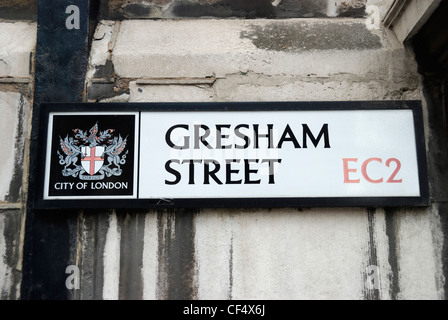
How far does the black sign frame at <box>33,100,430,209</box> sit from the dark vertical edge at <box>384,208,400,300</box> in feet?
0.26

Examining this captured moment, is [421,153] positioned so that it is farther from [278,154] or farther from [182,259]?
[182,259]

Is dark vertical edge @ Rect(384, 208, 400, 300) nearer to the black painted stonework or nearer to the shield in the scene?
the shield

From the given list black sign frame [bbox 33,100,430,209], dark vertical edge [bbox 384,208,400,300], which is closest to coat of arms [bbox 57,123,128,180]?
black sign frame [bbox 33,100,430,209]

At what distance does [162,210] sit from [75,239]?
1.85 feet

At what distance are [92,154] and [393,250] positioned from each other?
2.00 m

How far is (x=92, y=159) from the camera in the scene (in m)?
2.96

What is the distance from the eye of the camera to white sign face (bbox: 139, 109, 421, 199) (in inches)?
114

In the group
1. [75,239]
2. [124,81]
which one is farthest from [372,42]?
[75,239]

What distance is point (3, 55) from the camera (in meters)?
3.14

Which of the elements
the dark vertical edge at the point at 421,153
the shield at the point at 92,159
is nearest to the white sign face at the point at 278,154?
the dark vertical edge at the point at 421,153

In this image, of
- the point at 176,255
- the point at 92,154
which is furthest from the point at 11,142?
the point at 176,255
